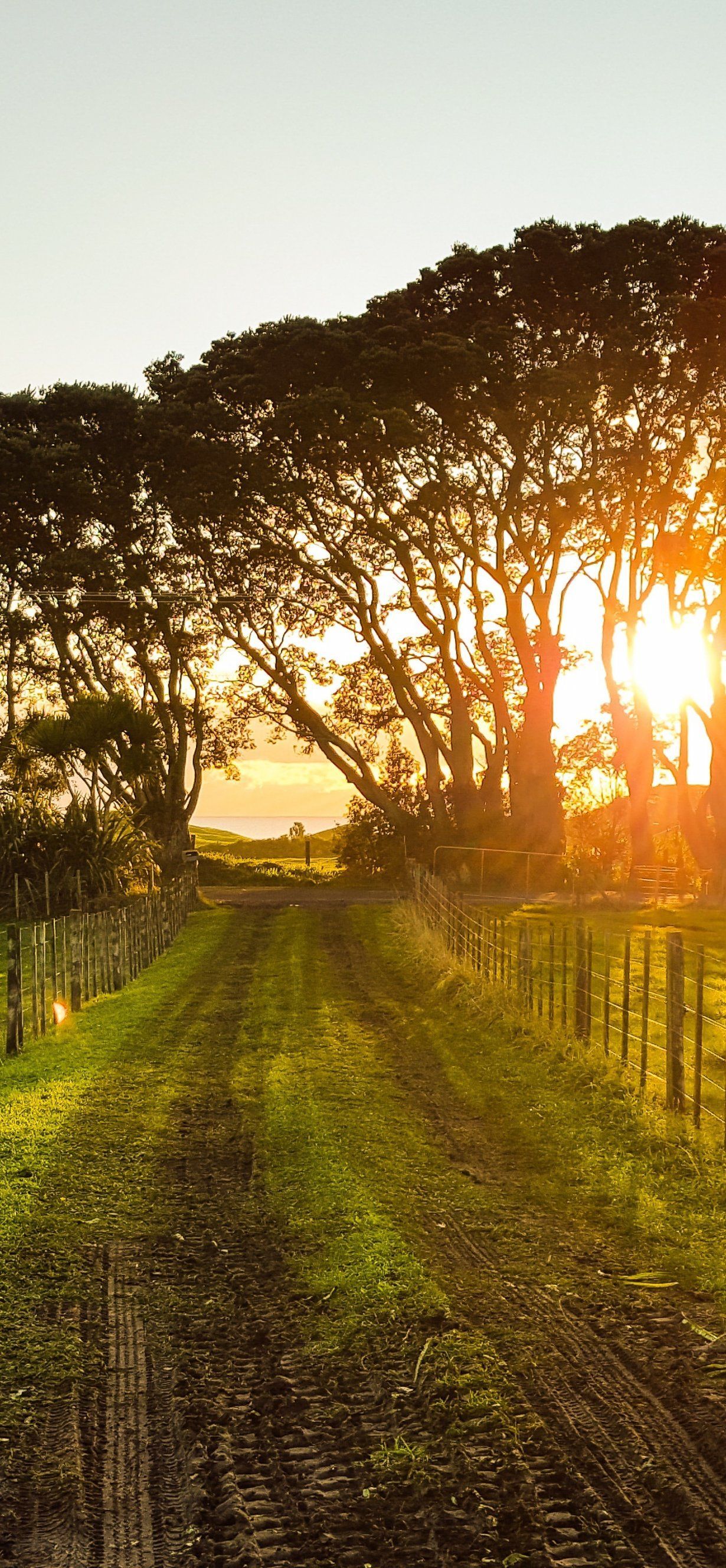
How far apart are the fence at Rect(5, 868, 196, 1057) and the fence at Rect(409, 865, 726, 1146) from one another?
212 inches

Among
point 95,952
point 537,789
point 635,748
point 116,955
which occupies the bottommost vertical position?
point 116,955

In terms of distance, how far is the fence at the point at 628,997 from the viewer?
449 inches

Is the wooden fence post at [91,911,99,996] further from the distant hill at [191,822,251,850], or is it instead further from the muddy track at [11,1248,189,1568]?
the distant hill at [191,822,251,850]

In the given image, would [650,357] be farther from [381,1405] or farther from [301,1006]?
[381,1405]

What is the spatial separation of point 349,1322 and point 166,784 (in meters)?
40.5

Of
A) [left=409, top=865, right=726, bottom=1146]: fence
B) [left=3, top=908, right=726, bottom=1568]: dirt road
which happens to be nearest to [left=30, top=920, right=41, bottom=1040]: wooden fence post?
[left=3, top=908, right=726, bottom=1568]: dirt road

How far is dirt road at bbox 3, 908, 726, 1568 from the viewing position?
16.1 feet

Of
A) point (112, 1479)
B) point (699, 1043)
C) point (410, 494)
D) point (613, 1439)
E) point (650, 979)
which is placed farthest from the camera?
point (410, 494)

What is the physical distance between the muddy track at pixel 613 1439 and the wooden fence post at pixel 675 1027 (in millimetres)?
3899

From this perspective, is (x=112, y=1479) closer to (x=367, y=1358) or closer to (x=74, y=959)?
(x=367, y=1358)

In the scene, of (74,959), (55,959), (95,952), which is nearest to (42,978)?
(55,959)

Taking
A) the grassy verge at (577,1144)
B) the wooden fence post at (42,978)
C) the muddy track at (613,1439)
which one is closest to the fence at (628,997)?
the grassy verge at (577,1144)

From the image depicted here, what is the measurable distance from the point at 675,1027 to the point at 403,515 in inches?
1259

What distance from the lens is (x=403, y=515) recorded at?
137 ft
